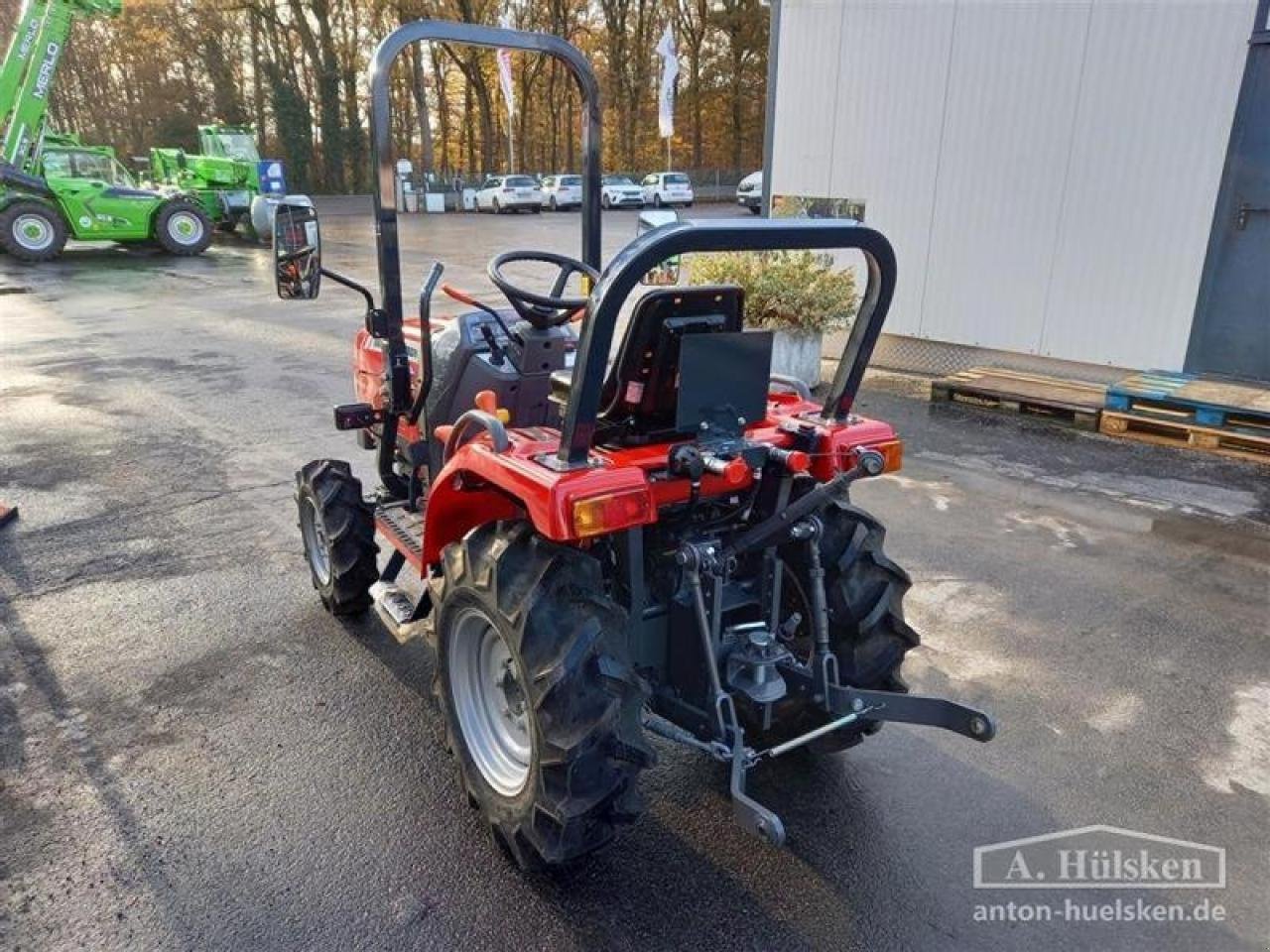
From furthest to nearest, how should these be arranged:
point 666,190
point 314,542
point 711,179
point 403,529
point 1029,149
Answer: point 711,179 < point 666,190 < point 1029,149 < point 314,542 < point 403,529

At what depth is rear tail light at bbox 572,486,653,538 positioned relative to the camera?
2.21m

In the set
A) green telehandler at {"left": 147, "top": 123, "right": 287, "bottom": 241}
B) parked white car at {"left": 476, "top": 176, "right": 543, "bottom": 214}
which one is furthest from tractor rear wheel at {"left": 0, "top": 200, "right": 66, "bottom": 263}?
parked white car at {"left": 476, "top": 176, "right": 543, "bottom": 214}

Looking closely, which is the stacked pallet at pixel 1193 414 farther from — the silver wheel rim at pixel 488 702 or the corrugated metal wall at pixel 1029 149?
the silver wheel rim at pixel 488 702

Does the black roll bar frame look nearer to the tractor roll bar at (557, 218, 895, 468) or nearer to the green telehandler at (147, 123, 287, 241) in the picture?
the tractor roll bar at (557, 218, 895, 468)

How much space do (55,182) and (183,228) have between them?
2.24 m

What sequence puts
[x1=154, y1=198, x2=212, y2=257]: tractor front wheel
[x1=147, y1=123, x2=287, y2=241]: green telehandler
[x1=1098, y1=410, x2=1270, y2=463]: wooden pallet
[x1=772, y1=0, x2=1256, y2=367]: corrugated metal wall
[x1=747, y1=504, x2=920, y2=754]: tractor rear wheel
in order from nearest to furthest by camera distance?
[x1=747, y1=504, x2=920, y2=754]: tractor rear wheel < [x1=1098, y1=410, x2=1270, y2=463]: wooden pallet < [x1=772, y1=0, x2=1256, y2=367]: corrugated metal wall < [x1=154, y1=198, x2=212, y2=257]: tractor front wheel < [x1=147, y1=123, x2=287, y2=241]: green telehandler

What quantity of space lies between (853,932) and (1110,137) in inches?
279

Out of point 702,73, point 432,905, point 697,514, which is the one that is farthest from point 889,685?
point 702,73

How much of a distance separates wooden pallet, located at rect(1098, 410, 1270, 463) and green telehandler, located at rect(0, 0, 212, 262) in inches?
688

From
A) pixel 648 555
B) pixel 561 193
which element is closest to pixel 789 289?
pixel 648 555

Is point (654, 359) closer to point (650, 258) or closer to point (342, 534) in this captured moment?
point (650, 258)

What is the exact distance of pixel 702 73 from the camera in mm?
44594

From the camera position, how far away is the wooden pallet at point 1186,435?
21.0ft

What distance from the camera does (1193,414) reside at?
6.71 m
